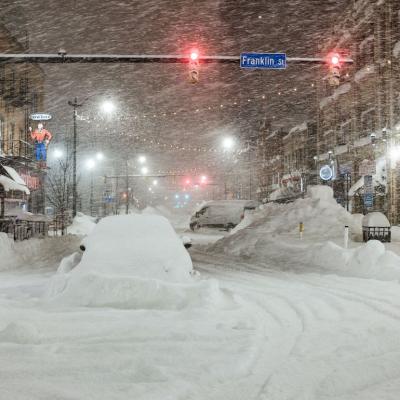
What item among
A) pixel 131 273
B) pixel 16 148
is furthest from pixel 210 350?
pixel 16 148

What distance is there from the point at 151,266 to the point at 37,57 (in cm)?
806

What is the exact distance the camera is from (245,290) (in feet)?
35.2

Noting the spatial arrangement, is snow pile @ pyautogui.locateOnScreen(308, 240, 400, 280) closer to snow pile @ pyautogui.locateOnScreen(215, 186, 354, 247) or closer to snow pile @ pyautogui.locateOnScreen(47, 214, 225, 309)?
snow pile @ pyautogui.locateOnScreen(47, 214, 225, 309)

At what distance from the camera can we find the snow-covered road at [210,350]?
4.50m

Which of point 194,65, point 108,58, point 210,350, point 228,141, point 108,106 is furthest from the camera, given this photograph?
point 228,141

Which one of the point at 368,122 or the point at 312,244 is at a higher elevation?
the point at 368,122

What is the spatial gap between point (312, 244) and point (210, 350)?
13.7 m

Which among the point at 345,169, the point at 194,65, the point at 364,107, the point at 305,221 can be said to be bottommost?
the point at 305,221

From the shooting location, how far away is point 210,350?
5.80 m

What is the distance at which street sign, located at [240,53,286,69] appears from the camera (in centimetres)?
1384

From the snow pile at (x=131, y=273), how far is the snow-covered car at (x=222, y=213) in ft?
101

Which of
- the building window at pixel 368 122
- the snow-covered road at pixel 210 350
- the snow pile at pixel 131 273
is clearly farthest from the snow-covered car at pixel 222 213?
the snow-covered road at pixel 210 350

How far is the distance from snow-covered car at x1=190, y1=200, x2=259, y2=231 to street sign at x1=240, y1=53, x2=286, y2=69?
26969mm

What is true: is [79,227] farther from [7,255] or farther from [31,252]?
[7,255]
